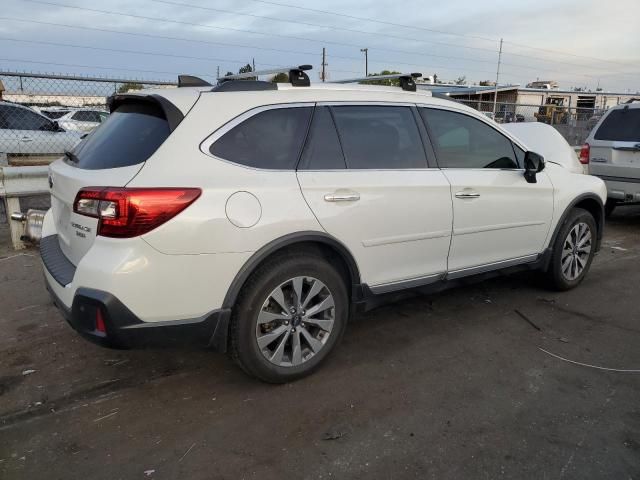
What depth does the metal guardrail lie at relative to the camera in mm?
5613

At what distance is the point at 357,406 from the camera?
3.00 meters

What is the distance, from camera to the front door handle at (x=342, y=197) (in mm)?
3131

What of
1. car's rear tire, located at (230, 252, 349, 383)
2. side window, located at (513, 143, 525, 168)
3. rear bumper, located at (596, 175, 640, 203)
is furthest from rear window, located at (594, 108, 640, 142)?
car's rear tire, located at (230, 252, 349, 383)

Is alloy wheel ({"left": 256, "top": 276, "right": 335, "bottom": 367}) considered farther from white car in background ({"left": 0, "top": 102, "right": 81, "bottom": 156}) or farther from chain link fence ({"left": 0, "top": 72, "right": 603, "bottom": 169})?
white car in background ({"left": 0, "top": 102, "right": 81, "bottom": 156})

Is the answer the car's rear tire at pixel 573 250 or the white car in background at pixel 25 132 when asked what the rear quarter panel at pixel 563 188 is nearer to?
the car's rear tire at pixel 573 250

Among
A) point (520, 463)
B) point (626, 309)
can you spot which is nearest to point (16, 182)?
point (520, 463)

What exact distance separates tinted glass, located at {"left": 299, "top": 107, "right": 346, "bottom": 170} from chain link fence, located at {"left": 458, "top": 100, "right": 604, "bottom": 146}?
12.3m

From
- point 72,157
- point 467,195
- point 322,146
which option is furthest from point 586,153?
point 72,157

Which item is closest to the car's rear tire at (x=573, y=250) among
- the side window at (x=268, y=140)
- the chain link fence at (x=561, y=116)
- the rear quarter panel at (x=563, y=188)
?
the rear quarter panel at (x=563, y=188)

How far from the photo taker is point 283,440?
271cm

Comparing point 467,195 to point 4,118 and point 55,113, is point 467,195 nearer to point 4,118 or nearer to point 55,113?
point 4,118

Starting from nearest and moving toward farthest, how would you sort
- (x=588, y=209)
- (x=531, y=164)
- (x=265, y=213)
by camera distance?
(x=265, y=213) → (x=531, y=164) → (x=588, y=209)

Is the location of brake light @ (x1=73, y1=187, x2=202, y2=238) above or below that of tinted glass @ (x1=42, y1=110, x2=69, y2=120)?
below

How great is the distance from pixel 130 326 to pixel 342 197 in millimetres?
1416
